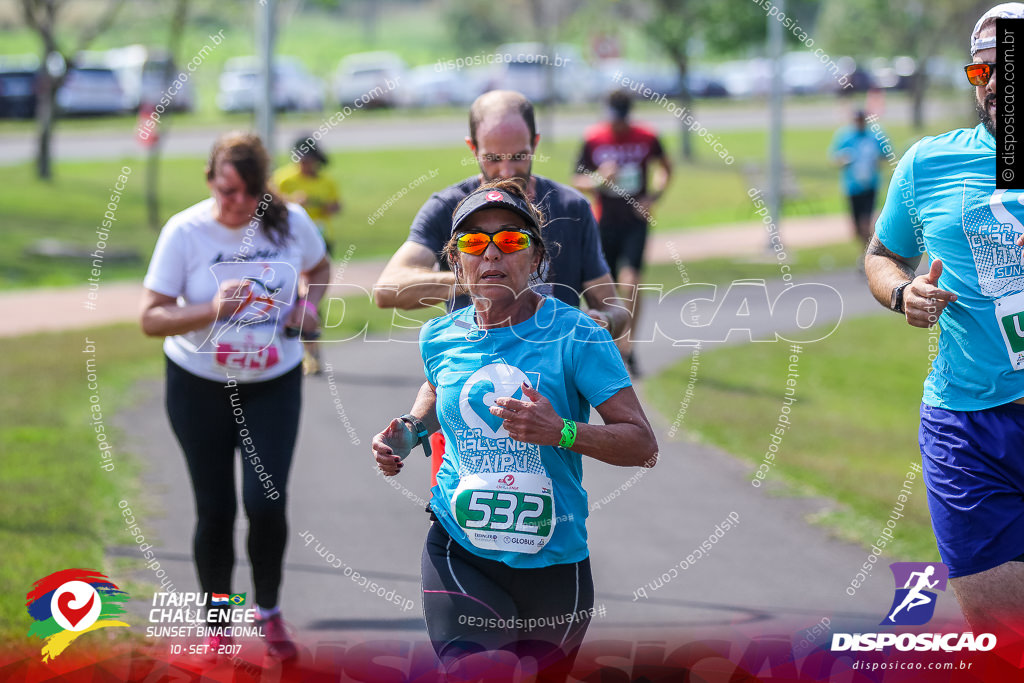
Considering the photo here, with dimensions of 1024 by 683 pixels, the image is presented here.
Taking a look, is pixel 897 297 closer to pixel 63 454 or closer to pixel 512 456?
pixel 512 456

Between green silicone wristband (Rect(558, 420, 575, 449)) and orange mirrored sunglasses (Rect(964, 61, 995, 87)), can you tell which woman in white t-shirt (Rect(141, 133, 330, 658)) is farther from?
orange mirrored sunglasses (Rect(964, 61, 995, 87))

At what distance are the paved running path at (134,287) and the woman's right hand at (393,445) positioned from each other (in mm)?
9758

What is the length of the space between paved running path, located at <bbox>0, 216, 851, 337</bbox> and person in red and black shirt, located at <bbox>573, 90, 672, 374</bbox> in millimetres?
3678

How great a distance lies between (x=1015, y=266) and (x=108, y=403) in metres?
7.99

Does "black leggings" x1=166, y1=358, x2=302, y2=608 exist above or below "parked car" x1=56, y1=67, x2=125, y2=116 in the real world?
below

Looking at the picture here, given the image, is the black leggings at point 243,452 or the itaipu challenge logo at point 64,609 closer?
the itaipu challenge logo at point 64,609

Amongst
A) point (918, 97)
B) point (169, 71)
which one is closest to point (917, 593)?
point (169, 71)

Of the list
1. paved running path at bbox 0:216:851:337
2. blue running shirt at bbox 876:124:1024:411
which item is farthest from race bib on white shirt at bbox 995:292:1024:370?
paved running path at bbox 0:216:851:337

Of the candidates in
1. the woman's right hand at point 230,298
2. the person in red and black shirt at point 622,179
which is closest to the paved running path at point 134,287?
the person in red and black shirt at point 622,179

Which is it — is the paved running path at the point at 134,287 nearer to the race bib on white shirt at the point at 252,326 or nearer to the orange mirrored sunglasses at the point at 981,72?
the race bib on white shirt at the point at 252,326

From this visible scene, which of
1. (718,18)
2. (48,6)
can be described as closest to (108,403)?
(48,6)

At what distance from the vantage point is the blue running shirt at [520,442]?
3279mm

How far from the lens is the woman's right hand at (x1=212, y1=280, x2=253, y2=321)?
Answer: 4648 millimetres

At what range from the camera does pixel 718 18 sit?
89.3 feet
